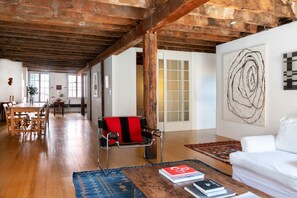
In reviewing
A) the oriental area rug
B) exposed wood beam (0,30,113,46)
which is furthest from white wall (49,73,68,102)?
the oriental area rug

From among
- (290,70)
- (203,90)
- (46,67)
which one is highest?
(46,67)

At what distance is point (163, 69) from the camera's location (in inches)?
275

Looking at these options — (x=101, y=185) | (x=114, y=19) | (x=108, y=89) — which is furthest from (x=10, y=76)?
(x=101, y=185)

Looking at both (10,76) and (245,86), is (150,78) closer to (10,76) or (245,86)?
(245,86)

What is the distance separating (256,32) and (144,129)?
3139mm

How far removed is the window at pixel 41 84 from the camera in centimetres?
1495

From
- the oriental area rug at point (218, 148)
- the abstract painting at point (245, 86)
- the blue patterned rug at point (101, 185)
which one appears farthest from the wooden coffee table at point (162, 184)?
the abstract painting at point (245, 86)

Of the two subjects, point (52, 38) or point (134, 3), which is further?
point (52, 38)

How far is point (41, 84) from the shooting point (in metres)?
15.1

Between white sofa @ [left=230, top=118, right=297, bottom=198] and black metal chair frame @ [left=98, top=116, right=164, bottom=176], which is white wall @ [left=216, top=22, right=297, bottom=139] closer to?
white sofa @ [left=230, top=118, right=297, bottom=198]

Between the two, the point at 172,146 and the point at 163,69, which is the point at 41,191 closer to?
the point at 172,146

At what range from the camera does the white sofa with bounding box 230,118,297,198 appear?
91.2 inches

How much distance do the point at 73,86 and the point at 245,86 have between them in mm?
12351

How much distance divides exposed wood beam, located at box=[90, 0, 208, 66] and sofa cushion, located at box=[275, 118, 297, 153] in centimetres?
188
